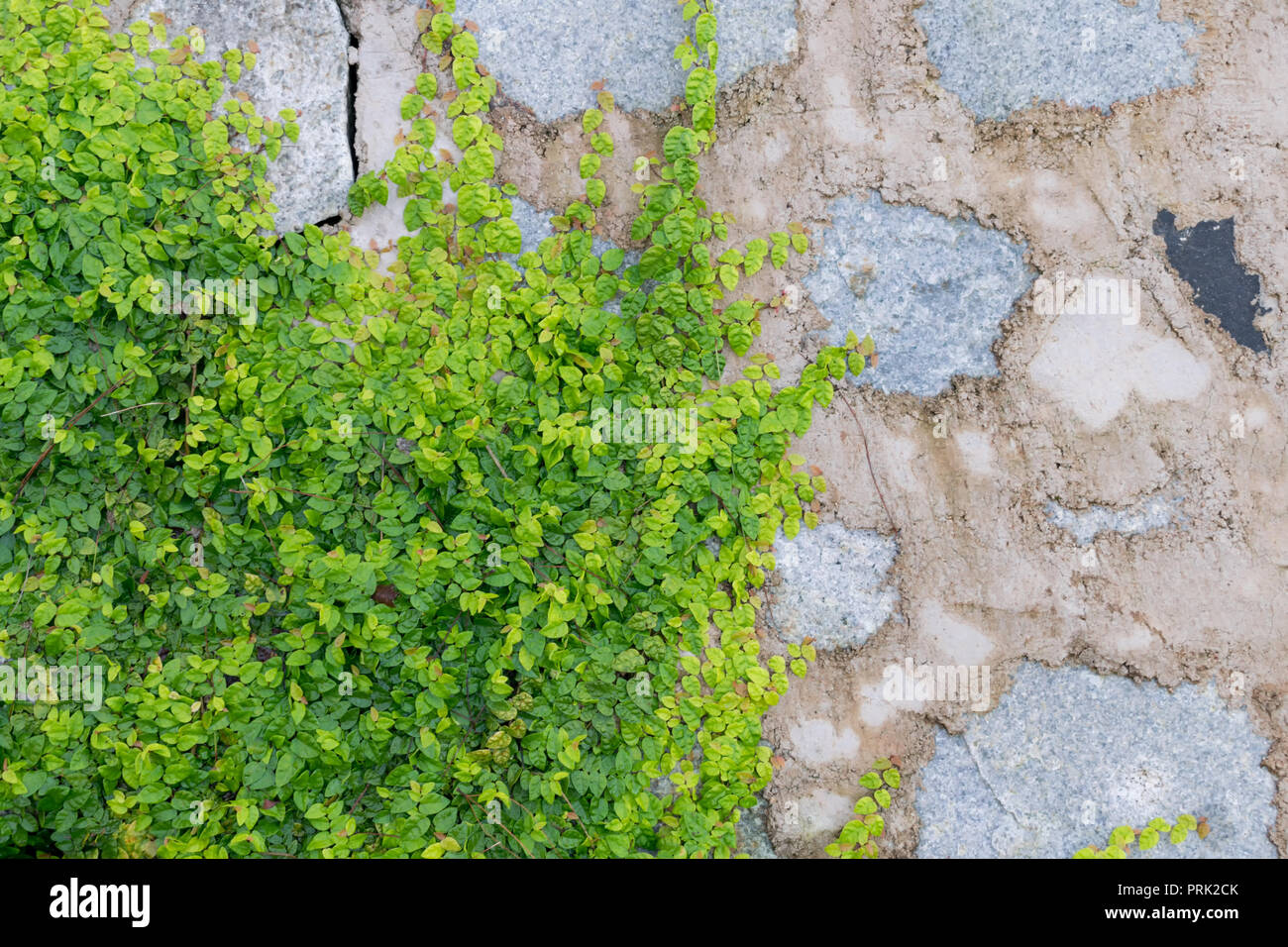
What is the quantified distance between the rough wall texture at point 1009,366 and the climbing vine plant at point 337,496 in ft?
0.67

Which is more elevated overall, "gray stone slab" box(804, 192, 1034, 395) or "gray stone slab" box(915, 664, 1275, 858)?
"gray stone slab" box(804, 192, 1034, 395)

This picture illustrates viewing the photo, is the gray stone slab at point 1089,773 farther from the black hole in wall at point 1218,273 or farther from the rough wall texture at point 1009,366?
the black hole in wall at point 1218,273

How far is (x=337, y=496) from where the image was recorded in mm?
A: 2455

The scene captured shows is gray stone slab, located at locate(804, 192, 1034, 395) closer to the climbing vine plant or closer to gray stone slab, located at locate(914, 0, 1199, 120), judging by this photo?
the climbing vine plant

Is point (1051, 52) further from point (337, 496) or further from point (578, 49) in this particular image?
point (337, 496)

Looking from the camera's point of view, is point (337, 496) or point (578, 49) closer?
point (337, 496)

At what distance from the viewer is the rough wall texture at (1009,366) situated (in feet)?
8.20

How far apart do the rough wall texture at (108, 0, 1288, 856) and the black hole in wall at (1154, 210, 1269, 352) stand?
0.05 ft

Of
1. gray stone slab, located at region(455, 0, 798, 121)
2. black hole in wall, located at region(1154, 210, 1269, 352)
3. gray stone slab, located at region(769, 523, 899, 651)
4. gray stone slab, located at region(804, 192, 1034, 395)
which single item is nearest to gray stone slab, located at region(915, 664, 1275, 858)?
gray stone slab, located at region(769, 523, 899, 651)

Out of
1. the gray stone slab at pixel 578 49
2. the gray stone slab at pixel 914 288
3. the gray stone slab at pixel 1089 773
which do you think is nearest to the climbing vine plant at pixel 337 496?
the gray stone slab at pixel 578 49

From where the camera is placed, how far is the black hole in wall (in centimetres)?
250

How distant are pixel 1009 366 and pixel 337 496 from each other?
2.14 metres

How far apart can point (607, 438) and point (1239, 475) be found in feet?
6.46

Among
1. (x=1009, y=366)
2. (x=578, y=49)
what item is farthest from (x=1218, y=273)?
(x=578, y=49)
